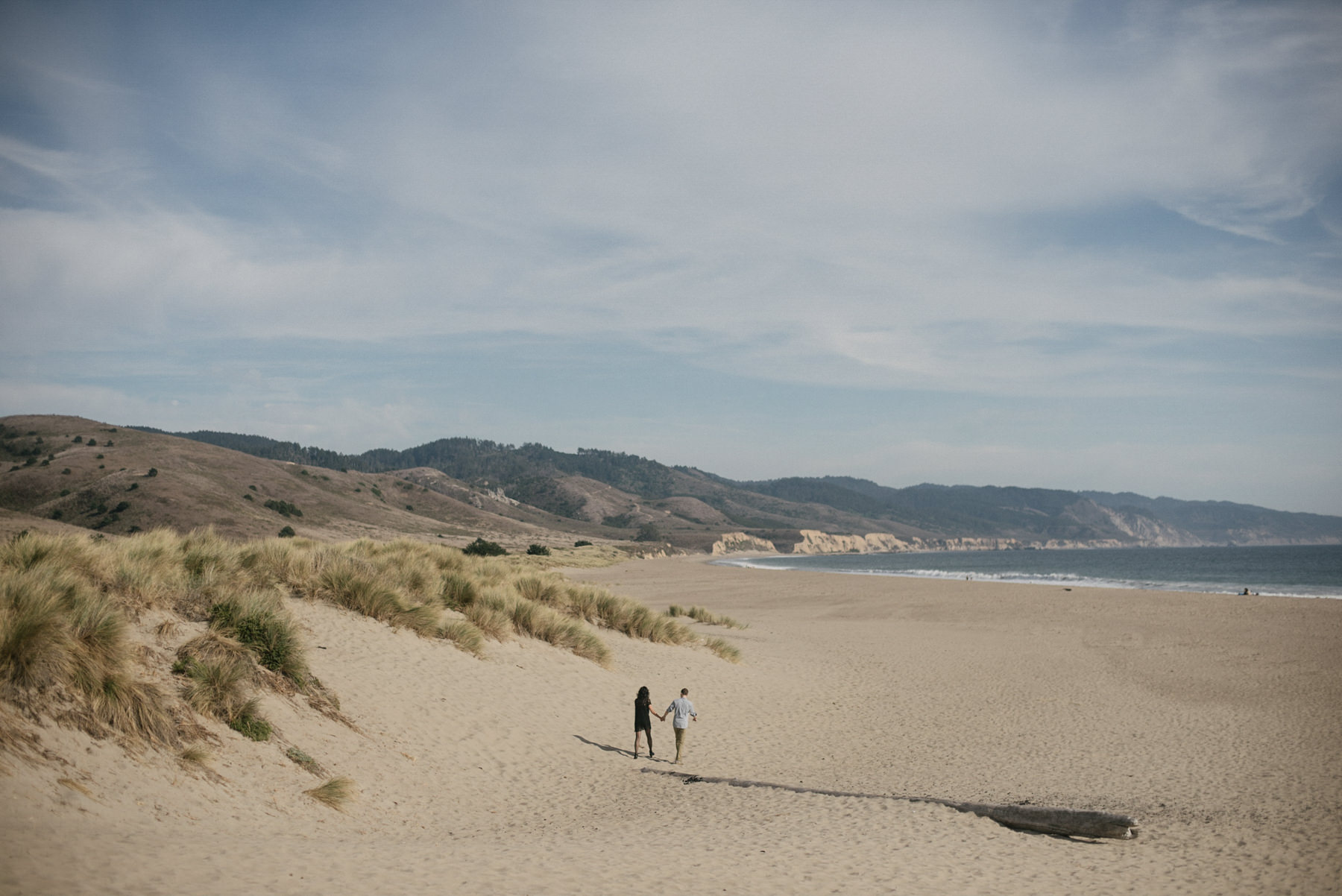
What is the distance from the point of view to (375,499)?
89688 mm

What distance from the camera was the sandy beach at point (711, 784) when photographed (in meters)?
6.38

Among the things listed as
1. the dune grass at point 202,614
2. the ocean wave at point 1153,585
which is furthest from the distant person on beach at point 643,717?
the ocean wave at point 1153,585

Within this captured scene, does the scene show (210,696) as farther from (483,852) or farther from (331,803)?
(483,852)

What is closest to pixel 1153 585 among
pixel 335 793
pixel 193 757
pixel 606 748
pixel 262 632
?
pixel 606 748

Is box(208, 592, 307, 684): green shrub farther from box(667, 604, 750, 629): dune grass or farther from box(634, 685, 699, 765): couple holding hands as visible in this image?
box(667, 604, 750, 629): dune grass

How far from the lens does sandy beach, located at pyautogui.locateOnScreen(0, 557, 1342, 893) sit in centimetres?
638

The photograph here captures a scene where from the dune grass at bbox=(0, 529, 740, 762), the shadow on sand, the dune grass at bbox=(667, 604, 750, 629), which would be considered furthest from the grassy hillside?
the shadow on sand

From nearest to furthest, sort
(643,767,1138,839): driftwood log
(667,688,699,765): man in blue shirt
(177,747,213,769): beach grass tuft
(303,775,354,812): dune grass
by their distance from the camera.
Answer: (177,747,213,769): beach grass tuft < (303,775,354,812): dune grass < (643,767,1138,839): driftwood log < (667,688,699,765): man in blue shirt

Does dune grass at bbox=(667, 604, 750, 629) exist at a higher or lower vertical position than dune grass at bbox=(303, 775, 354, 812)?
lower

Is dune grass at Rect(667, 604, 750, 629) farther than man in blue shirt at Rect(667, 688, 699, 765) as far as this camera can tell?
Yes

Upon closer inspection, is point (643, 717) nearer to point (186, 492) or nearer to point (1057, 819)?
point (1057, 819)

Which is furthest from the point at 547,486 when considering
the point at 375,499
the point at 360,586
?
the point at 360,586

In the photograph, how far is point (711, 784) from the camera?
1070 cm

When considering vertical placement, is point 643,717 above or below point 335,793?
below
